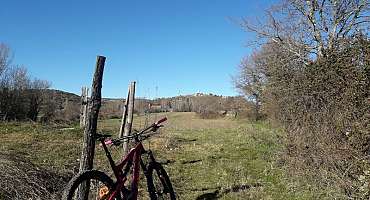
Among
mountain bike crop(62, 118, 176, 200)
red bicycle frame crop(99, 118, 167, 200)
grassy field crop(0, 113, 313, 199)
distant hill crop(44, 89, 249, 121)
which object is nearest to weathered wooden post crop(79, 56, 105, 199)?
mountain bike crop(62, 118, 176, 200)

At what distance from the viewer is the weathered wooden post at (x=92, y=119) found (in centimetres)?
612

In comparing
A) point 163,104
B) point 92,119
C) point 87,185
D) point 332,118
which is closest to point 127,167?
point 87,185

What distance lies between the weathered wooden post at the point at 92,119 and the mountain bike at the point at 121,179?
0.27 meters

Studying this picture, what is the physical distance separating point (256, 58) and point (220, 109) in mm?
15123

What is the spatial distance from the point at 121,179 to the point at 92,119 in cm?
119

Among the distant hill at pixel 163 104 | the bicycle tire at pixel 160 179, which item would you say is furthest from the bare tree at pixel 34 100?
the bicycle tire at pixel 160 179

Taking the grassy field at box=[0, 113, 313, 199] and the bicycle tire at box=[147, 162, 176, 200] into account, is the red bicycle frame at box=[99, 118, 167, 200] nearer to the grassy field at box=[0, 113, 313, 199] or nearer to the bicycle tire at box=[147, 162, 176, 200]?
the bicycle tire at box=[147, 162, 176, 200]

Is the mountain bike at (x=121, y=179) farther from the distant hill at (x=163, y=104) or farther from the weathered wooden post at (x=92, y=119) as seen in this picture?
the distant hill at (x=163, y=104)

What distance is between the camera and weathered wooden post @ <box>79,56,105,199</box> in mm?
6121

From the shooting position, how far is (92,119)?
242 inches

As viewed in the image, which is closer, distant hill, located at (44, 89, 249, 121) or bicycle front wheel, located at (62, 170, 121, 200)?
bicycle front wheel, located at (62, 170, 121, 200)

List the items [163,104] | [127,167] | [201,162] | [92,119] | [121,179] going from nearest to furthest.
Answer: [121,179] < [127,167] < [92,119] < [201,162] < [163,104]

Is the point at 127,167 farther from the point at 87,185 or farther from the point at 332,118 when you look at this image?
the point at 332,118

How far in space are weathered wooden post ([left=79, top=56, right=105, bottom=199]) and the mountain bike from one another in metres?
0.27
